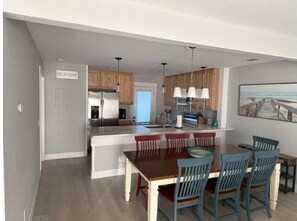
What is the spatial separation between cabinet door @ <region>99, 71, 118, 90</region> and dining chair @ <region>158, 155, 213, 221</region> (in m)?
3.81

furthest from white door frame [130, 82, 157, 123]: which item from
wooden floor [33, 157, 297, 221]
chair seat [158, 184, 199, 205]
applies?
chair seat [158, 184, 199, 205]

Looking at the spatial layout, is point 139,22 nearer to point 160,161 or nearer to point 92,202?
point 160,161

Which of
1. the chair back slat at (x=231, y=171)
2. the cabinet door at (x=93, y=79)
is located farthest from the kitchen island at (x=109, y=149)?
the cabinet door at (x=93, y=79)

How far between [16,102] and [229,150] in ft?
9.83

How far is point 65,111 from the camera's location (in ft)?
15.9

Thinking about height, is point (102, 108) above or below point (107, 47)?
below

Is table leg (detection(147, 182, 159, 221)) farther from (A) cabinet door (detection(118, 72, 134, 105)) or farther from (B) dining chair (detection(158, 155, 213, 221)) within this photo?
(A) cabinet door (detection(118, 72, 134, 105))

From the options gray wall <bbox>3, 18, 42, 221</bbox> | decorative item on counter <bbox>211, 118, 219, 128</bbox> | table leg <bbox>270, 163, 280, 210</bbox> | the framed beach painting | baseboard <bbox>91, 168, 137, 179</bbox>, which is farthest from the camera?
decorative item on counter <bbox>211, 118, 219, 128</bbox>

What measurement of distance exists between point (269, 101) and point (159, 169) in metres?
2.76

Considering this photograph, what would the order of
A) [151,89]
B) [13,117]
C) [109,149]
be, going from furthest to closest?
[151,89] < [109,149] < [13,117]

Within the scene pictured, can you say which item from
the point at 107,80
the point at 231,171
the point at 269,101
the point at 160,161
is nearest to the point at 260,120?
the point at 269,101

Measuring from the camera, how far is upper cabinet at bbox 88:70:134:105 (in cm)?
536

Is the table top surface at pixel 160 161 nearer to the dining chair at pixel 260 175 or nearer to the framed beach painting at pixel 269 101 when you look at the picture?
the dining chair at pixel 260 175

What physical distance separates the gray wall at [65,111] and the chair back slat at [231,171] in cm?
366
